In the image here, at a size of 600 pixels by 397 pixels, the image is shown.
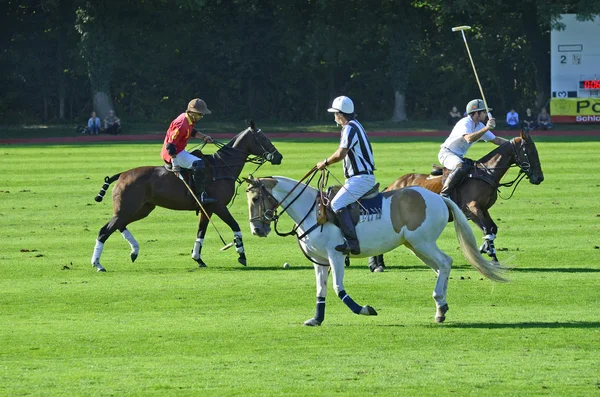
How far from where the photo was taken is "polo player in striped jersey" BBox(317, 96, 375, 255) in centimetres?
1202

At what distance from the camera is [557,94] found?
151ft

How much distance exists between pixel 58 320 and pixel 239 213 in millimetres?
11108

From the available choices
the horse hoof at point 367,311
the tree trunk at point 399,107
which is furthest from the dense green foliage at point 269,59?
the horse hoof at point 367,311

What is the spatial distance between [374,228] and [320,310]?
3.39 feet

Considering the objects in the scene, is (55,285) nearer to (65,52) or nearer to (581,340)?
(581,340)

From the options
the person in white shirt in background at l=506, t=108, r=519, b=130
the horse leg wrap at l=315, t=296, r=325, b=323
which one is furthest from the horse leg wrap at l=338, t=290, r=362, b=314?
the person in white shirt in background at l=506, t=108, r=519, b=130

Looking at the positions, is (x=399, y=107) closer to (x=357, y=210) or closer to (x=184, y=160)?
(x=184, y=160)

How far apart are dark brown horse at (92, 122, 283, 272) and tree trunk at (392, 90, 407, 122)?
3394cm

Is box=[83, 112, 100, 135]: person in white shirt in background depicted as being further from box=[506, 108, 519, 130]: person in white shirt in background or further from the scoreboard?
the scoreboard

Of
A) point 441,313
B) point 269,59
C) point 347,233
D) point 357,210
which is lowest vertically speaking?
point 441,313

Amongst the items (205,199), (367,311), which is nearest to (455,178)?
(205,199)

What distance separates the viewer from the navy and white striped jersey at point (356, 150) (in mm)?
12070

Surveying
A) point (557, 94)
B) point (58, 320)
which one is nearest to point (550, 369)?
point (58, 320)

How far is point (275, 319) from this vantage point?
12461 mm
